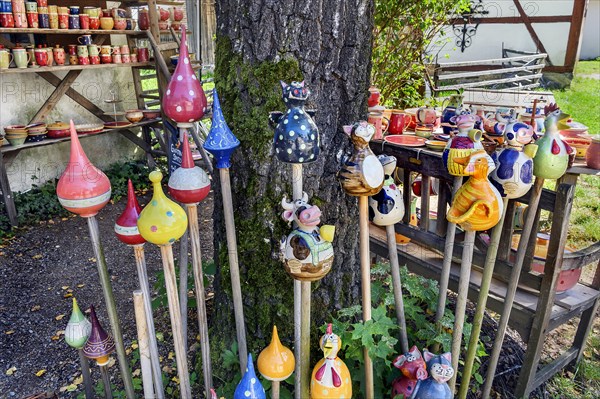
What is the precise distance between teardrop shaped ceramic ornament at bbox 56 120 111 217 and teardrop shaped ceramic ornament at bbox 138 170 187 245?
135 mm

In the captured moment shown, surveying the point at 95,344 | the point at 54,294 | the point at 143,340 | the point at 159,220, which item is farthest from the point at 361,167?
the point at 54,294

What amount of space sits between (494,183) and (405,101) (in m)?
2.88

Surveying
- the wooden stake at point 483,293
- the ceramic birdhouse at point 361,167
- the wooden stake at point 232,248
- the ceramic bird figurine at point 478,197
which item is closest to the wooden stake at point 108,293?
the wooden stake at point 232,248

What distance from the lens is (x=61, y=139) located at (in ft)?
14.3

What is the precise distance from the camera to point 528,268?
198cm

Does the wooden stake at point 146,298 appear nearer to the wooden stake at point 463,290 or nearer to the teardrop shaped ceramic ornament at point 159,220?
the teardrop shaped ceramic ornament at point 159,220

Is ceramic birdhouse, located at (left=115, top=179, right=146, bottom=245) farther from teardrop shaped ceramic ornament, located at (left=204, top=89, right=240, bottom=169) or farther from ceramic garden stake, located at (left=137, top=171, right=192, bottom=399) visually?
teardrop shaped ceramic ornament, located at (left=204, top=89, right=240, bottom=169)

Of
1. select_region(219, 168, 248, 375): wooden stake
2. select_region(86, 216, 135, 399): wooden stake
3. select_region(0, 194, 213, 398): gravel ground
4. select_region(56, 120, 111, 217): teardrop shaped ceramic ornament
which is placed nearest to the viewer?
select_region(56, 120, 111, 217): teardrop shaped ceramic ornament

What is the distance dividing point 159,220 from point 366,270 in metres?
0.66

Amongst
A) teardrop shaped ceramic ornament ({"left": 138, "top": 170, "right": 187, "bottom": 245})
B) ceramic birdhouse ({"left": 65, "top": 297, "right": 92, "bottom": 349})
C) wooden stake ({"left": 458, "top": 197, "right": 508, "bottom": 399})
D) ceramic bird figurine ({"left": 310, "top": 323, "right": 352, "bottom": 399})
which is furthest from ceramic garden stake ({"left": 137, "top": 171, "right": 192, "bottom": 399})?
wooden stake ({"left": 458, "top": 197, "right": 508, "bottom": 399})

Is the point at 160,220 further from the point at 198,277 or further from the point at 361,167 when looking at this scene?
the point at 361,167

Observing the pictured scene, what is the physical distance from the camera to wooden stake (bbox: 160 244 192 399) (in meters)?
1.33

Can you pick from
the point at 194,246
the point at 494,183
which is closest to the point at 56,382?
the point at 194,246

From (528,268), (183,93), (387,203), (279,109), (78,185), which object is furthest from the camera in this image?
(528,268)
